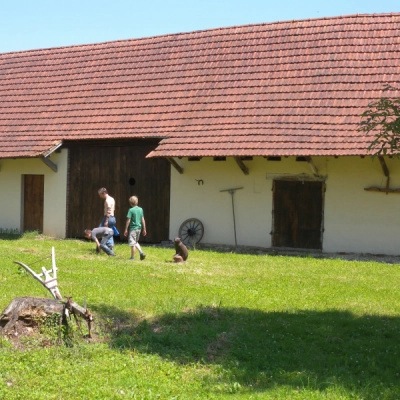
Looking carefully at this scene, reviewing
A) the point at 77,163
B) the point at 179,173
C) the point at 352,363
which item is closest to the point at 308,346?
the point at 352,363

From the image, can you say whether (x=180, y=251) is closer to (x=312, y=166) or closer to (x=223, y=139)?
(x=223, y=139)

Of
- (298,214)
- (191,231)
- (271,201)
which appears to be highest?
(271,201)

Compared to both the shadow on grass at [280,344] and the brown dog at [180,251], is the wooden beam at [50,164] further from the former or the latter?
the shadow on grass at [280,344]

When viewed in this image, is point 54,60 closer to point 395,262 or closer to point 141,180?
point 141,180

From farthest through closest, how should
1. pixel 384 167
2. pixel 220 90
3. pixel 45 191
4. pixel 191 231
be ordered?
pixel 45 191 → pixel 220 90 → pixel 191 231 → pixel 384 167

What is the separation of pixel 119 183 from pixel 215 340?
11063mm

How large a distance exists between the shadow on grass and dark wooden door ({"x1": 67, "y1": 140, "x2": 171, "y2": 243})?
29.7 ft

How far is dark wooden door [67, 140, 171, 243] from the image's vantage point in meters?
18.3

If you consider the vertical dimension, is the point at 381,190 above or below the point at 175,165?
below

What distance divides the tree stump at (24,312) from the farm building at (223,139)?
8.75m

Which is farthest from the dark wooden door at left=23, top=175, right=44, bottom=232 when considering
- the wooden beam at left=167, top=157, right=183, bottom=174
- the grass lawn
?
the grass lawn

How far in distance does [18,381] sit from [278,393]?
8.15 ft

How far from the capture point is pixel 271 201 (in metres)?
17.0

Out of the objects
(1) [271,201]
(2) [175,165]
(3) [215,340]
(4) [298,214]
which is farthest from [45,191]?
(3) [215,340]
